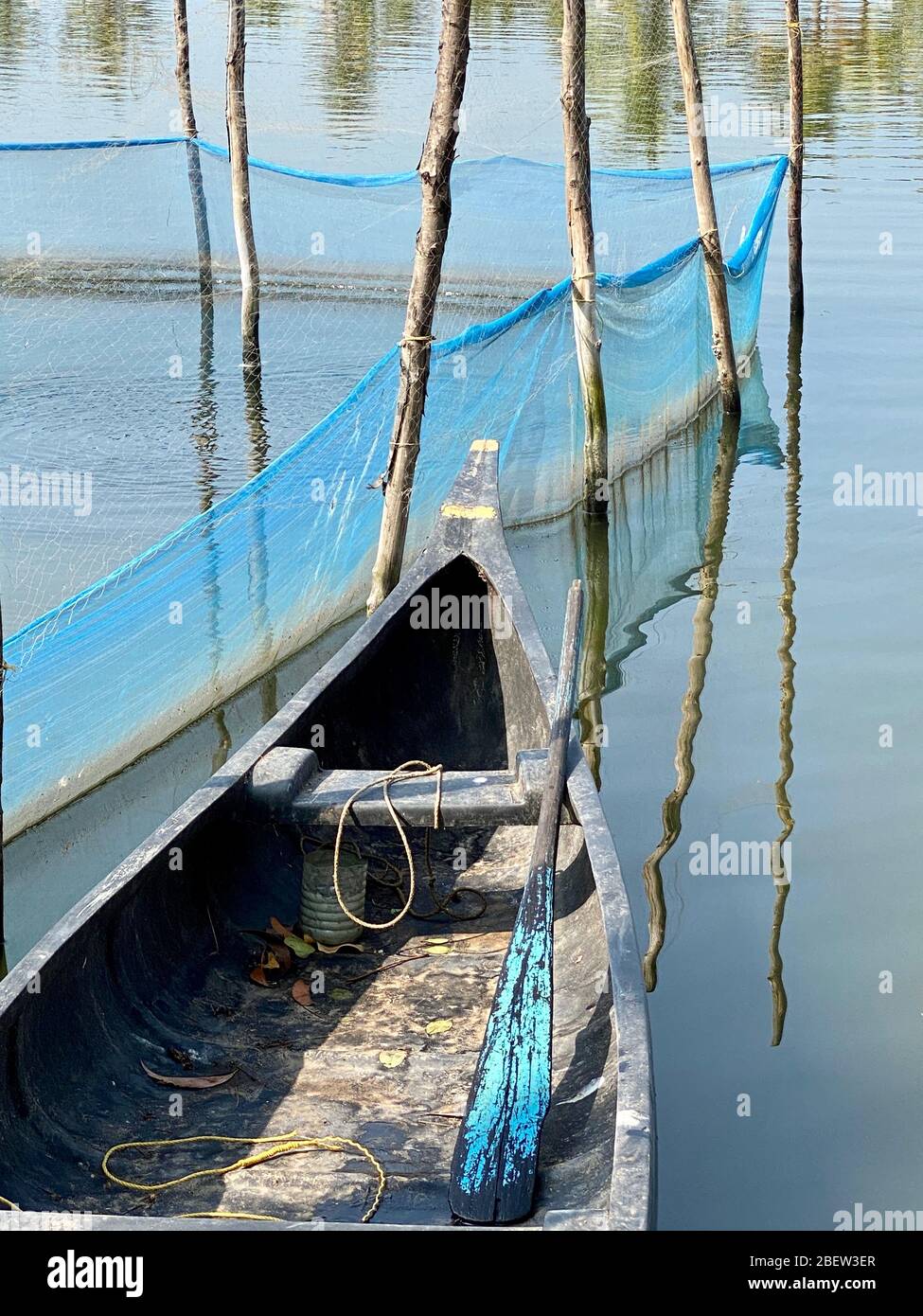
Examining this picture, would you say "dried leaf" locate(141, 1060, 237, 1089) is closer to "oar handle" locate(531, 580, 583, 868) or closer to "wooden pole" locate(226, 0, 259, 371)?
"oar handle" locate(531, 580, 583, 868)

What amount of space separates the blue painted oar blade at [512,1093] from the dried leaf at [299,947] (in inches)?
38.9

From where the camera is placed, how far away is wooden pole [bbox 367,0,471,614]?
750 centimetres

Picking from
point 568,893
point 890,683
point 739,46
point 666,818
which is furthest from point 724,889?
point 739,46

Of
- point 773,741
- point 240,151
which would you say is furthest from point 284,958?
point 240,151

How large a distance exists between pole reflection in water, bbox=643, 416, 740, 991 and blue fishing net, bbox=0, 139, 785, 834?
2.05 feet

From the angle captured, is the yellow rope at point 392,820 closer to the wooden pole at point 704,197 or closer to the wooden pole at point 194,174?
the wooden pole at point 704,197

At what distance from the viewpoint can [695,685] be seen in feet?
27.9

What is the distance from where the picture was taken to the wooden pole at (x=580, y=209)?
9.84 meters

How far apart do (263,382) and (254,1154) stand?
1029cm

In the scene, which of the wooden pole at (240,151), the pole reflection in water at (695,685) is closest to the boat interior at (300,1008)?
the pole reflection in water at (695,685)

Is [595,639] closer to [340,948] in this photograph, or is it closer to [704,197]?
[704,197]

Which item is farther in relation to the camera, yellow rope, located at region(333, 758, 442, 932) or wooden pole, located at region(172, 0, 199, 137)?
wooden pole, located at region(172, 0, 199, 137)

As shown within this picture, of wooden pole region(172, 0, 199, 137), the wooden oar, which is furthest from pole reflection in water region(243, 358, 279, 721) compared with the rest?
wooden pole region(172, 0, 199, 137)

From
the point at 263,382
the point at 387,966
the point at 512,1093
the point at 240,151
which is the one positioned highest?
the point at 240,151
